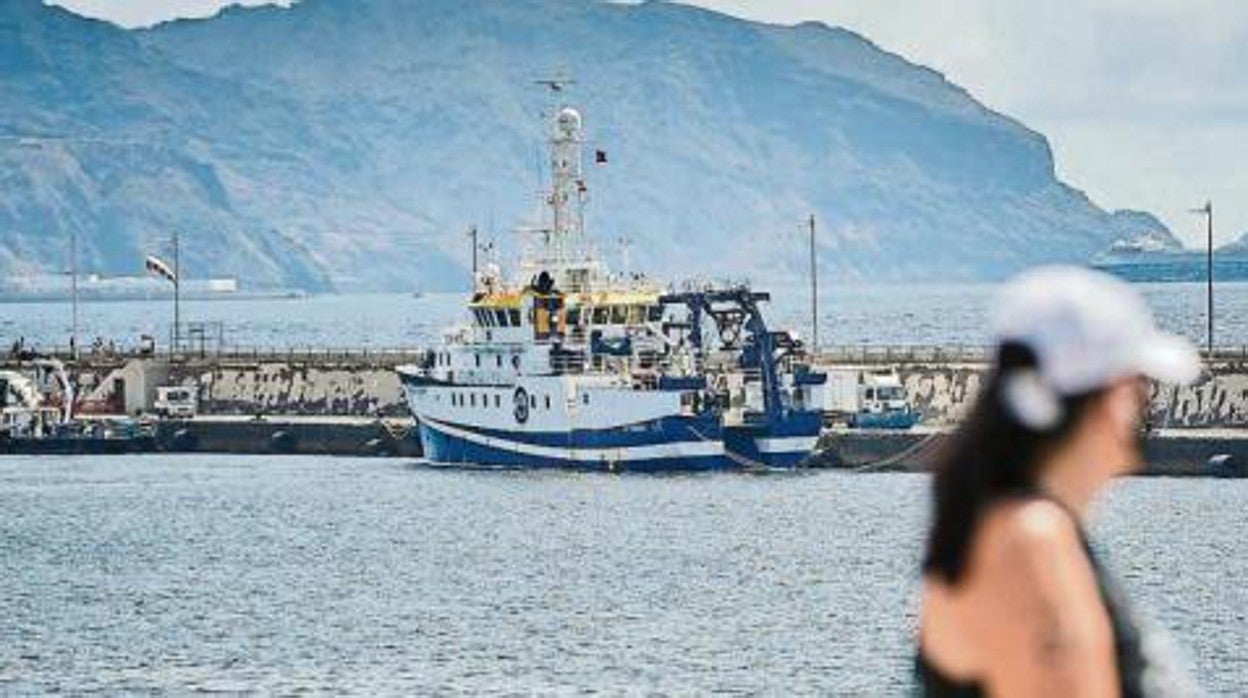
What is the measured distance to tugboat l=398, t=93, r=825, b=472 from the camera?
84.8 metres

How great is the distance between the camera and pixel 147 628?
5334 centimetres

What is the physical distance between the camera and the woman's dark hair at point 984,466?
546 centimetres

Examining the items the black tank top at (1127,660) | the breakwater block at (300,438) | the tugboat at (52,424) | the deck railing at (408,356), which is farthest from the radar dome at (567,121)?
the black tank top at (1127,660)

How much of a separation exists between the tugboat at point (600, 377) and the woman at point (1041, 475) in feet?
256

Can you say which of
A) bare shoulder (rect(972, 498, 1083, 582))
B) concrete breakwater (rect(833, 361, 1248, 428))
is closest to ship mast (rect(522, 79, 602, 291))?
concrete breakwater (rect(833, 361, 1248, 428))

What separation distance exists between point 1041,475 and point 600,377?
81174mm

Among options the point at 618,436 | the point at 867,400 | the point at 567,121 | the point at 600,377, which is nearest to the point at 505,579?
the point at 618,436

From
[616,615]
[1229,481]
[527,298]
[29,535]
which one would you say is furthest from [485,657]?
[527,298]

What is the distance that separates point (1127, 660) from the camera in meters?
5.56

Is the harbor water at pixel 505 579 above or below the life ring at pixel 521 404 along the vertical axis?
below

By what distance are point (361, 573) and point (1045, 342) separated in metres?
58.5

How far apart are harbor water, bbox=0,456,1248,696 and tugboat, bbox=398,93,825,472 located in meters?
1.14

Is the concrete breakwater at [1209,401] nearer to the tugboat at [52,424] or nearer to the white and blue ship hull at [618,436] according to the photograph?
the white and blue ship hull at [618,436]

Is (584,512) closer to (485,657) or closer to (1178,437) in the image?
(1178,437)
